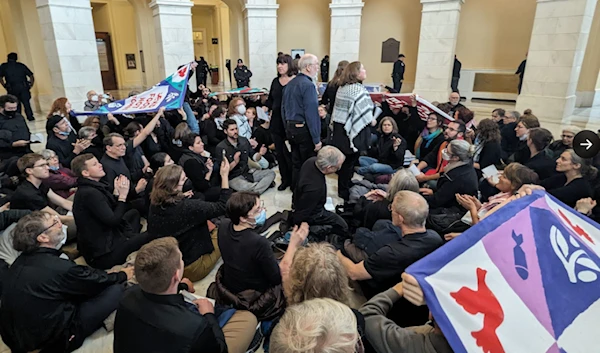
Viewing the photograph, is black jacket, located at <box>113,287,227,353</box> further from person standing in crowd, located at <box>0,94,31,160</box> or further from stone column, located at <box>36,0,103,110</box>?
stone column, located at <box>36,0,103,110</box>

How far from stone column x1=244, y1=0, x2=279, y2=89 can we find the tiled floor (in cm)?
616

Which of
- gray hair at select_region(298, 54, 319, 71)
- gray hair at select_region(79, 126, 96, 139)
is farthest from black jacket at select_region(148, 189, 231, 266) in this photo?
gray hair at select_region(79, 126, 96, 139)

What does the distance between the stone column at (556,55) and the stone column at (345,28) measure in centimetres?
490

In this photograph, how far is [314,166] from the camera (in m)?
3.31

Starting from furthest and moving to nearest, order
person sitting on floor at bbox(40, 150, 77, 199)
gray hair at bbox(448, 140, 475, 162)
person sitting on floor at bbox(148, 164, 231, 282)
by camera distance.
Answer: person sitting on floor at bbox(40, 150, 77, 199) < gray hair at bbox(448, 140, 475, 162) < person sitting on floor at bbox(148, 164, 231, 282)

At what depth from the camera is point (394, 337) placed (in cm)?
161

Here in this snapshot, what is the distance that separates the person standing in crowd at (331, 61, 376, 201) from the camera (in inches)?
171

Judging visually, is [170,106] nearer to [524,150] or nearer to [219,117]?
[219,117]

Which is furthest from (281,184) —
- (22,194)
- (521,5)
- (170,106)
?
(521,5)

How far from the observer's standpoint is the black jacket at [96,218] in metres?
2.89

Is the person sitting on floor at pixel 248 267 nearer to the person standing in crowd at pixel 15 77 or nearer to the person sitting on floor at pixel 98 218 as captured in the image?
the person sitting on floor at pixel 98 218

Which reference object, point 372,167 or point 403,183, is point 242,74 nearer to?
point 372,167

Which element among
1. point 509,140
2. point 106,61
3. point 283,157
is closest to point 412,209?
point 283,157

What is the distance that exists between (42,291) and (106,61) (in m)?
18.0
